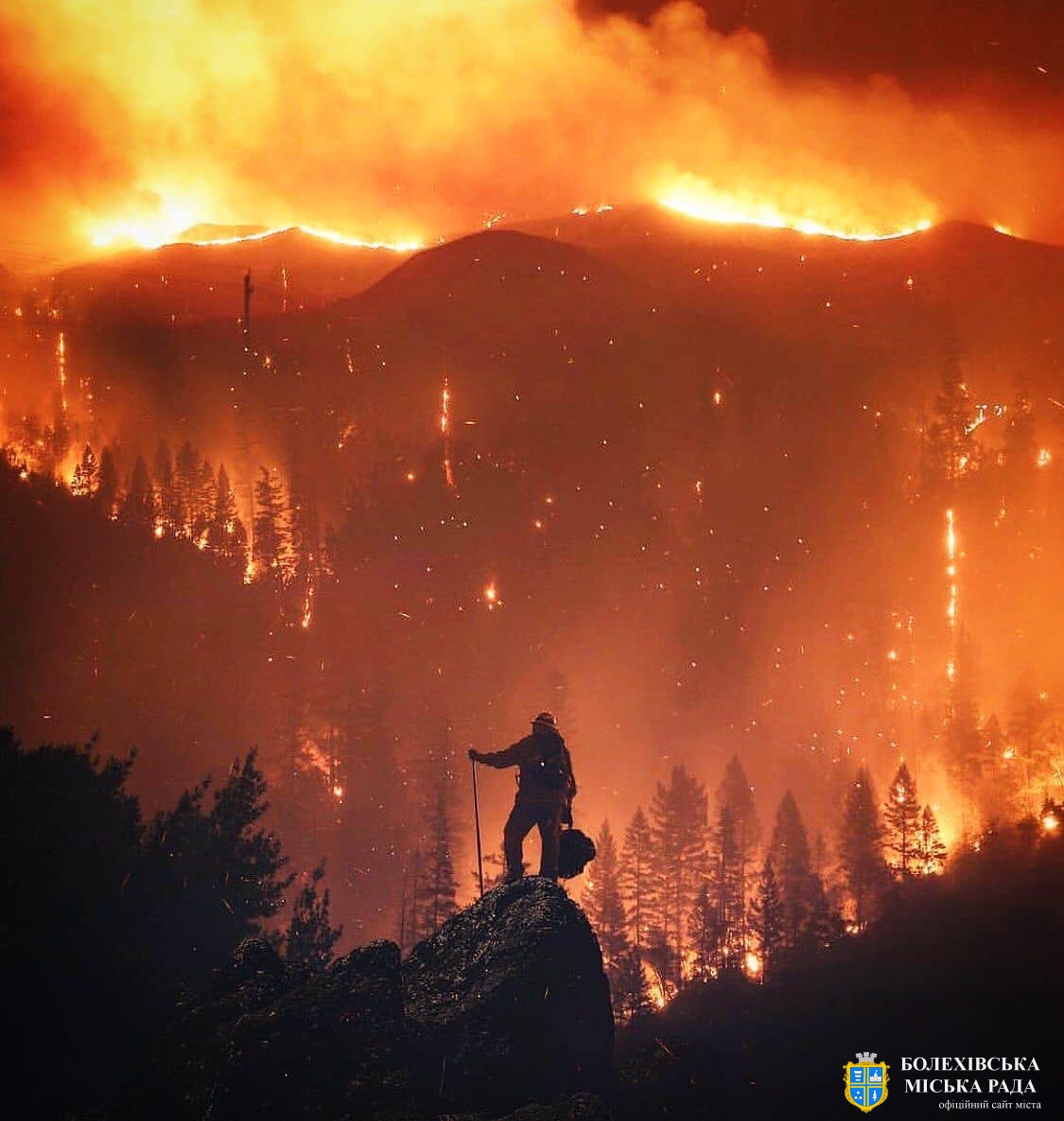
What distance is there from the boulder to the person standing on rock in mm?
2726

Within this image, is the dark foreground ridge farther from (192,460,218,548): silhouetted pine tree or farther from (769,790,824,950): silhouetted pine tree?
(192,460,218,548): silhouetted pine tree

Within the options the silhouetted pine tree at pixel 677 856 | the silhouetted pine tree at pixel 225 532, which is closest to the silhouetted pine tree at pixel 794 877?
the silhouetted pine tree at pixel 677 856

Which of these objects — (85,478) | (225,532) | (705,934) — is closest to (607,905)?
(705,934)

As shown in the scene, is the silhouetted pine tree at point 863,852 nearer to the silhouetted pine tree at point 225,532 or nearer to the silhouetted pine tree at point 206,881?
the silhouetted pine tree at point 206,881

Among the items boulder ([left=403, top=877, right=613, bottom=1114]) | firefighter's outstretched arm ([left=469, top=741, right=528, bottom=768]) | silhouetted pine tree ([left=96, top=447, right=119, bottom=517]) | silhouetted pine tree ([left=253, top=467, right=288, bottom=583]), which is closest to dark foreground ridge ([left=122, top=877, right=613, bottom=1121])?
boulder ([left=403, top=877, right=613, bottom=1114])

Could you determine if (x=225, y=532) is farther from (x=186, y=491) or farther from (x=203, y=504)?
(x=186, y=491)

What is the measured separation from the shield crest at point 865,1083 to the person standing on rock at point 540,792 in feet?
28.1

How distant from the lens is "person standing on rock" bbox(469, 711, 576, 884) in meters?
18.0

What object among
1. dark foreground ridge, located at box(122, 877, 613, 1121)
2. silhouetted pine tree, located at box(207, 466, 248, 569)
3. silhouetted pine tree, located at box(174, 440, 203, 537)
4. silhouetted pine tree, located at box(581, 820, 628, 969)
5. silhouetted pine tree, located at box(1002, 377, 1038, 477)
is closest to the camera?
dark foreground ridge, located at box(122, 877, 613, 1121)

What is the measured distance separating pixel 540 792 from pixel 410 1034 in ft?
18.5

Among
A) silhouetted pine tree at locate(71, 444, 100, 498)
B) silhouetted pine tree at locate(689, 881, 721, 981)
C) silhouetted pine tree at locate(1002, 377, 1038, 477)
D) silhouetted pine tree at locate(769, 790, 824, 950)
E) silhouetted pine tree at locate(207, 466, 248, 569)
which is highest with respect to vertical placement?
silhouetted pine tree at locate(1002, 377, 1038, 477)

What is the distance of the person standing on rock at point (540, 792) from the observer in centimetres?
1802

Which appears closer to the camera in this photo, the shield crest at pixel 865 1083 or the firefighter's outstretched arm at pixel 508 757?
the firefighter's outstretched arm at pixel 508 757

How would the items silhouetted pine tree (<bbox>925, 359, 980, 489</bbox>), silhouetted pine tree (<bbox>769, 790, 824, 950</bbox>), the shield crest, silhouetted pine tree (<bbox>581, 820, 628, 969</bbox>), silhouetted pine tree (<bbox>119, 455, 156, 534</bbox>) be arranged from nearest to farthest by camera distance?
the shield crest
silhouetted pine tree (<bbox>581, 820, 628, 969</bbox>)
silhouetted pine tree (<bbox>769, 790, 824, 950</bbox>)
silhouetted pine tree (<bbox>119, 455, 156, 534</bbox>)
silhouetted pine tree (<bbox>925, 359, 980, 489</bbox>)
